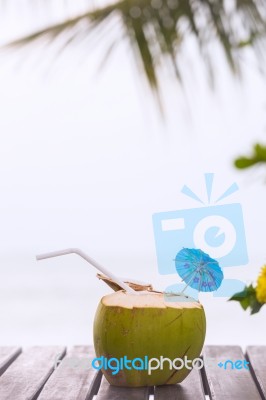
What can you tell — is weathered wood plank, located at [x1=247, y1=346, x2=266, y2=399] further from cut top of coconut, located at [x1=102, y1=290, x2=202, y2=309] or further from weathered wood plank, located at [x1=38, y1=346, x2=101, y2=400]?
weathered wood plank, located at [x1=38, y1=346, x2=101, y2=400]

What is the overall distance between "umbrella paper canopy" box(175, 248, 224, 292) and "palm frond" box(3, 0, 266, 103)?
36 cm

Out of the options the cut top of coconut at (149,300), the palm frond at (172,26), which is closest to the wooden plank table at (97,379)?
the cut top of coconut at (149,300)

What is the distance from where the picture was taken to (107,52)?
4.72ft

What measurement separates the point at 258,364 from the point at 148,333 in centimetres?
39

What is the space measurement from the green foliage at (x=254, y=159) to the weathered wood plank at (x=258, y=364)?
1.03m

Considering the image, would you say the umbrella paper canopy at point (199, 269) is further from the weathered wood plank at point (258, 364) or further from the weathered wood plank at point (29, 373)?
the weathered wood plank at point (29, 373)

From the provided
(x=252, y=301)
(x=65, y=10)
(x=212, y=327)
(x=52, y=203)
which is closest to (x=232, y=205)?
(x=252, y=301)

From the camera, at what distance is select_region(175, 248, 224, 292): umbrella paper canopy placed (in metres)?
1.51

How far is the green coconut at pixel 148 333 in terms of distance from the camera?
151cm

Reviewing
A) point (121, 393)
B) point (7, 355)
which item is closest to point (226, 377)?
point (121, 393)

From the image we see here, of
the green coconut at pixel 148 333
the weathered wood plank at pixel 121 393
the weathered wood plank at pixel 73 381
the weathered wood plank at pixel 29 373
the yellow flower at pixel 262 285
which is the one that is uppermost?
the yellow flower at pixel 262 285

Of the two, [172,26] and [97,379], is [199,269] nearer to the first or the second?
[97,379]

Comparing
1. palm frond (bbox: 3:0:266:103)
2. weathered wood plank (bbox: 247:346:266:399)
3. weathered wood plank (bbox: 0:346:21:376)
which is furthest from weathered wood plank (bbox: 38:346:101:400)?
palm frond (bbox: 3:0:266:103)

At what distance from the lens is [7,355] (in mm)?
1862
